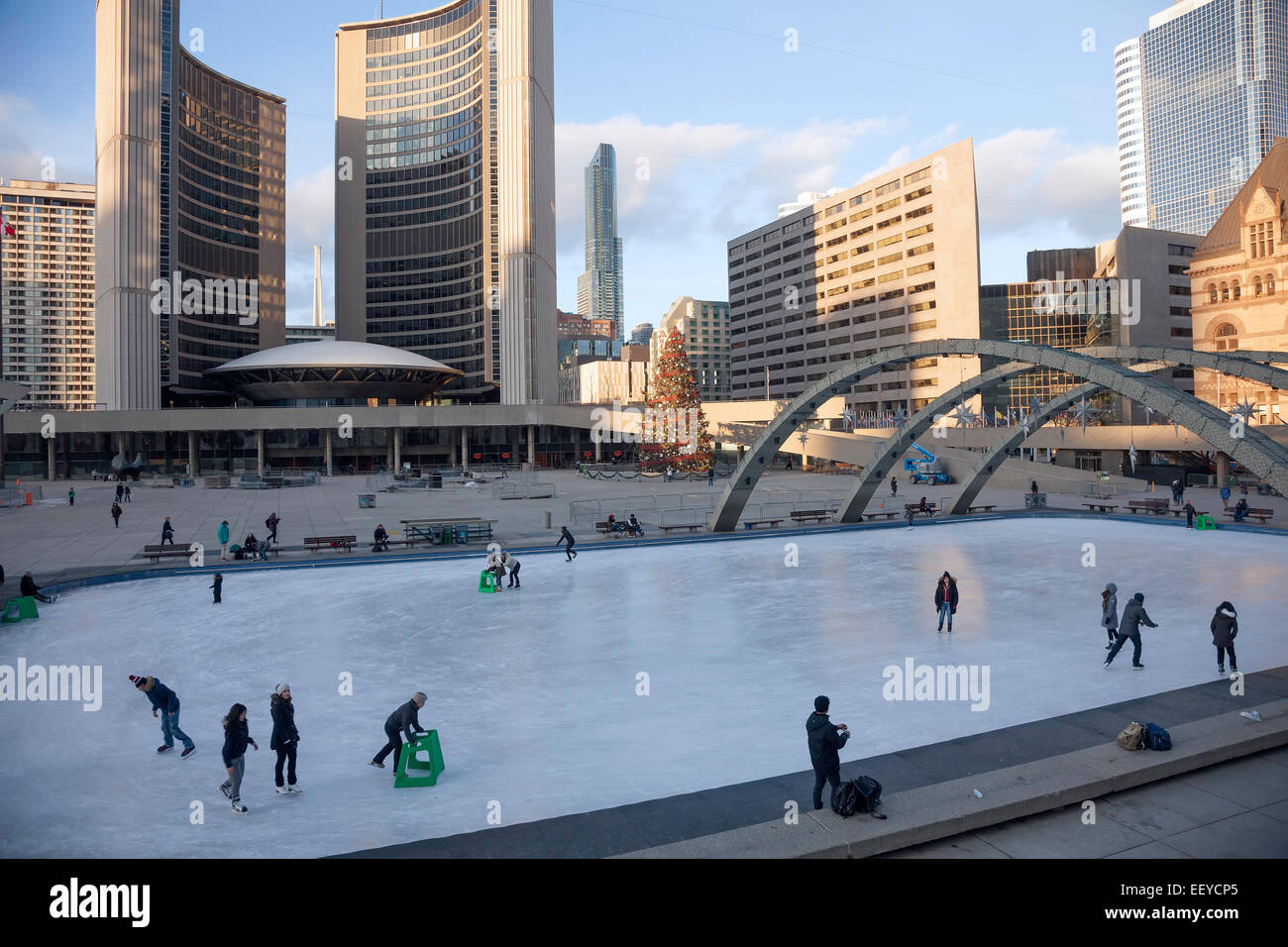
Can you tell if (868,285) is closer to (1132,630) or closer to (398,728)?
(1132,630)

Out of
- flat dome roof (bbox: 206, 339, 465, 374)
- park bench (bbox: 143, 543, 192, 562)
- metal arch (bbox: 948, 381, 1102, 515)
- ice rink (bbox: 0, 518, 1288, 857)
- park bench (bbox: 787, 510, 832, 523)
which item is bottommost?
ice rink (bbox: 0, 518, 1288, 857)

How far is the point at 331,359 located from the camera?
93.0 metres

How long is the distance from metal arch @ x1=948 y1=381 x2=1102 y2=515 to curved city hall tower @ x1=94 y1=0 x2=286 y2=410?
8961cm

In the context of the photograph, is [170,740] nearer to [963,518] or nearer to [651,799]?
[651,799]

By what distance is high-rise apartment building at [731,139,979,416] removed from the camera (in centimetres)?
9300

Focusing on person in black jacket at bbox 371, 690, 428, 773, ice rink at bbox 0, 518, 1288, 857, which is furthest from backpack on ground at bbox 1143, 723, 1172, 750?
person in black jacket at bbox 371, 690, 428, 773

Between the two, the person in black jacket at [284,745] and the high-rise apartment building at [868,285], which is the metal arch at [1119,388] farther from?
the high-rise apartment building at [868,285]

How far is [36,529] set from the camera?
35.4 metres

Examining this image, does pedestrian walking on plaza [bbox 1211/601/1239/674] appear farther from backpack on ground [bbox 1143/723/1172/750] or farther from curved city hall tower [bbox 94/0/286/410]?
curved city hall tower [bbox 94/0/286/410]

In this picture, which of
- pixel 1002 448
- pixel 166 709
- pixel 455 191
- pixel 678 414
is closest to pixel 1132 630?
pixel 166 709

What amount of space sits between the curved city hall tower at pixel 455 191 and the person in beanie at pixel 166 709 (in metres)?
97.0

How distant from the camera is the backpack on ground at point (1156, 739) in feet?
29.2

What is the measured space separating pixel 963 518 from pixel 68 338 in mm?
194228
